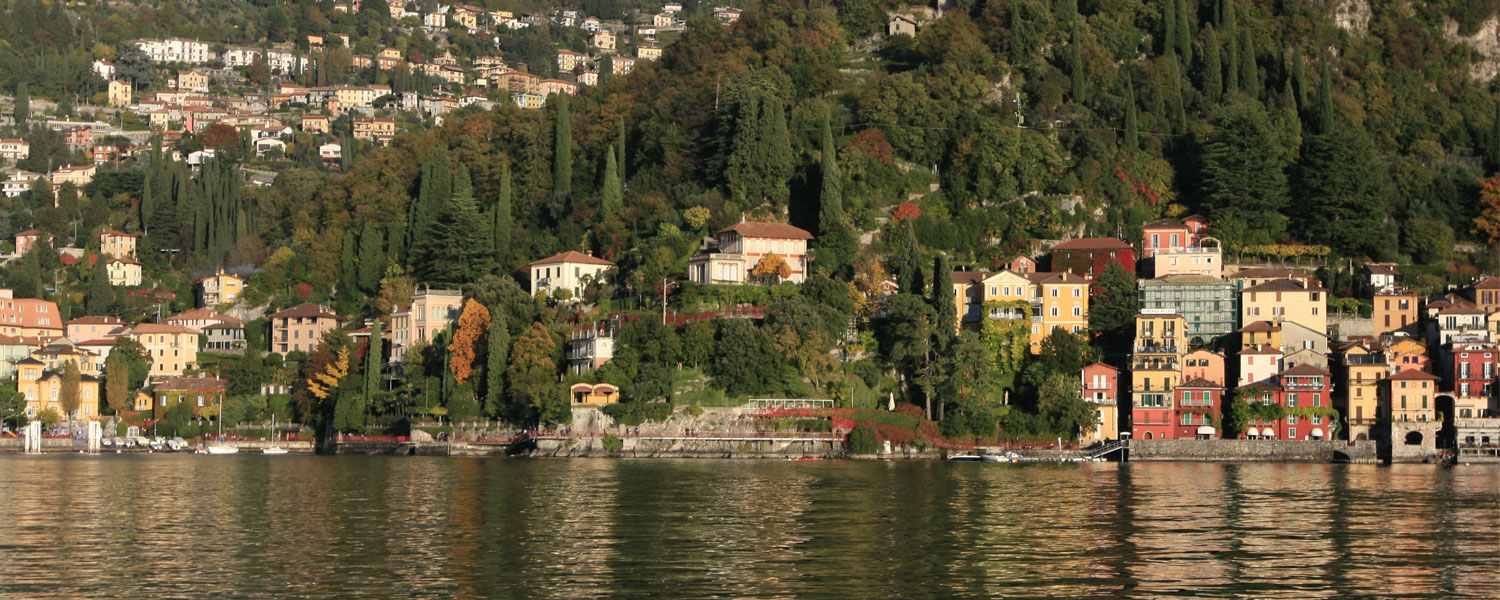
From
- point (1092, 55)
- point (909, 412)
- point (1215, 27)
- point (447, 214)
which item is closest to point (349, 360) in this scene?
point (447, 214)

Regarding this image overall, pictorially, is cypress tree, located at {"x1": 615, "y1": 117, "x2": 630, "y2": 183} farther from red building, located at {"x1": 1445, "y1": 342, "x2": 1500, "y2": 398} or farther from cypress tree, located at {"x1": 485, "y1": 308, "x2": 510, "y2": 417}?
red building, located at {"x1": 1445, "y1": 342, "x2": 1500, "y2": 398}

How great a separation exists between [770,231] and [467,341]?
53.4ft

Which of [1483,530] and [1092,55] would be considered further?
[1092,55]

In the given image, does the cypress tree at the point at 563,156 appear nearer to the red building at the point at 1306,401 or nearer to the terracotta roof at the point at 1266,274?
the terracotta roof at the point at 1266,274

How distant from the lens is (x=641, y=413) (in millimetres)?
79000

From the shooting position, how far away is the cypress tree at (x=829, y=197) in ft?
298

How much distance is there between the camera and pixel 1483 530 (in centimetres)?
4325

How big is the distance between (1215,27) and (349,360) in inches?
2249

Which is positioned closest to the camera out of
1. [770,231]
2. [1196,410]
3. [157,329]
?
[1196,410]

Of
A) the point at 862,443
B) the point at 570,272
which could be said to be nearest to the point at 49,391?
the point at 570,272

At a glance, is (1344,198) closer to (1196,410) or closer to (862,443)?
(1196,410)

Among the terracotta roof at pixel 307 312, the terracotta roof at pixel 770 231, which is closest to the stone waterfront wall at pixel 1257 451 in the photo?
the terracotta roof at pixel 770 231

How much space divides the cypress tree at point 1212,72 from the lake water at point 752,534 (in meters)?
43.6

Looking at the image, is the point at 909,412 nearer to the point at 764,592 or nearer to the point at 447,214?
the point at 447,214
